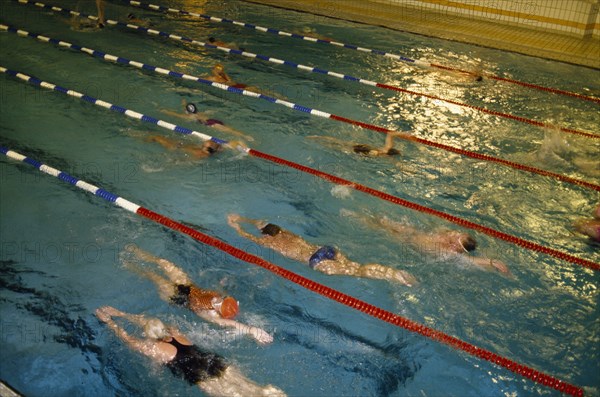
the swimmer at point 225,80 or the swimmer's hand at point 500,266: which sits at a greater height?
the swimmer at point 225,80

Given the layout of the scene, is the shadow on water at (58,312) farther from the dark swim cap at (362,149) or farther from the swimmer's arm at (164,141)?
the dark swim cap at (362,149)

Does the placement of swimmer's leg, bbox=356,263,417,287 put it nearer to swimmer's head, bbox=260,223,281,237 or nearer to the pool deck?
swimmer's head, bbox=260,223,281,237

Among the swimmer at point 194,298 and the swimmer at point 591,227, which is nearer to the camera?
the swimmer at point 194,298

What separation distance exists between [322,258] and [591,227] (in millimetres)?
2732

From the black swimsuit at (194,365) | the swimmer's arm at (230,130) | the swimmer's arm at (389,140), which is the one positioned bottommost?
the black swimsuit at (194,365)

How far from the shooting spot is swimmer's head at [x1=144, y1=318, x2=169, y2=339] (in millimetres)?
3109

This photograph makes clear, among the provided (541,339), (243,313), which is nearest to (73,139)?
(243,313)

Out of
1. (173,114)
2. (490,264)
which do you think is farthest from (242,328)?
(173,114)

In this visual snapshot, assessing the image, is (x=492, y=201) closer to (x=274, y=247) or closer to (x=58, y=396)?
(x=274, y=247)

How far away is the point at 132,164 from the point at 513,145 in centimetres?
499

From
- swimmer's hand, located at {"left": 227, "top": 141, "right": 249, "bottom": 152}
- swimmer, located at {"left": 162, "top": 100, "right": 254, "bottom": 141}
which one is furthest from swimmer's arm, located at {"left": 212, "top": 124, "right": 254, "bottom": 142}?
swimmer's hand, located at {"left": 227, "top": 141, "right": 249, "bottom": 152}

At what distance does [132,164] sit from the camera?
5238 mm

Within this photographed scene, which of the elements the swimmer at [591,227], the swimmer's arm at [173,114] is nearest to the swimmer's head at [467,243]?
the swimmer at [591,227]

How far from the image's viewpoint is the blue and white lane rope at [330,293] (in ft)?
9.89
